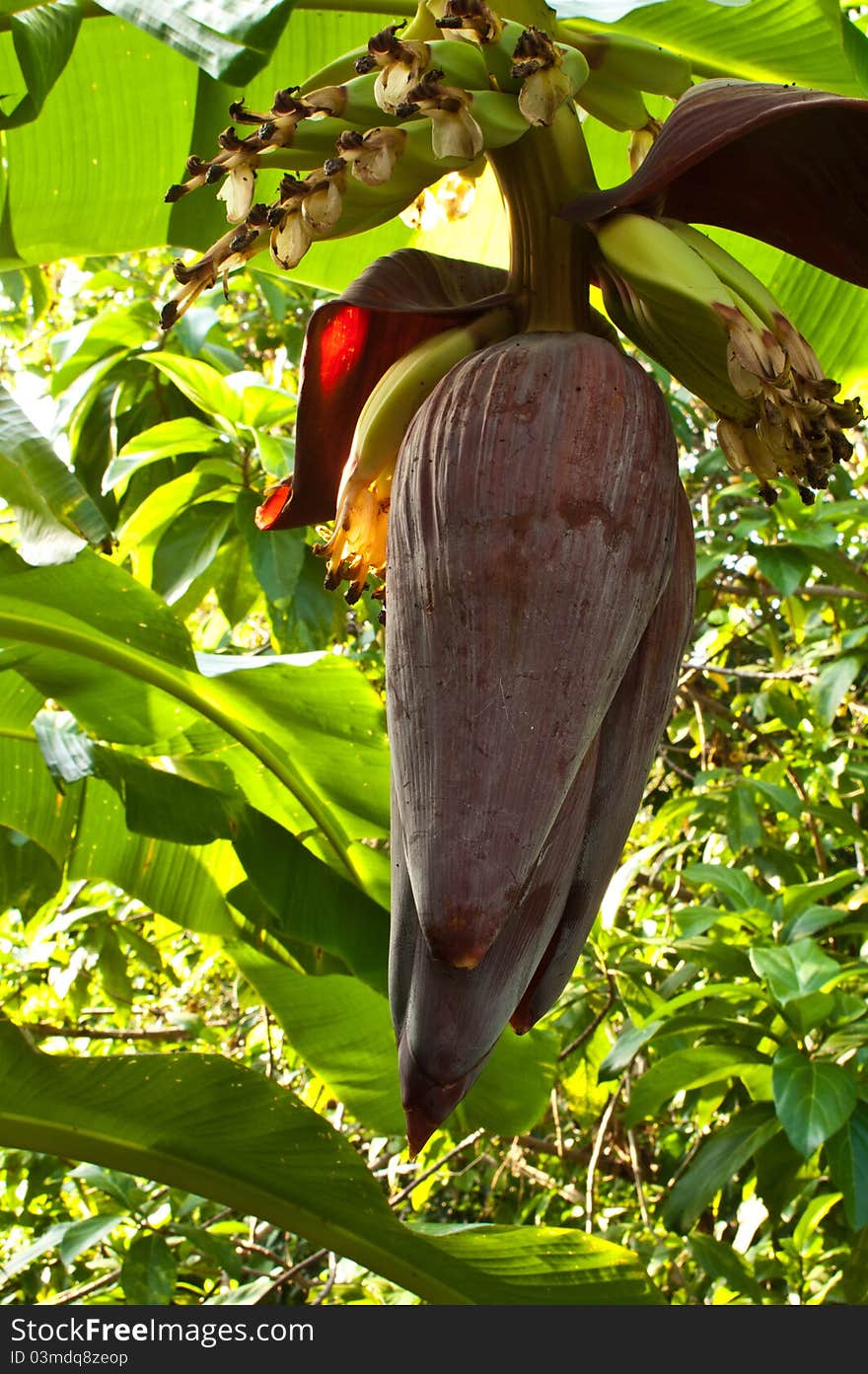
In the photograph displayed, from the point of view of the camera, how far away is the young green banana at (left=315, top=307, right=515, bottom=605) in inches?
15.1

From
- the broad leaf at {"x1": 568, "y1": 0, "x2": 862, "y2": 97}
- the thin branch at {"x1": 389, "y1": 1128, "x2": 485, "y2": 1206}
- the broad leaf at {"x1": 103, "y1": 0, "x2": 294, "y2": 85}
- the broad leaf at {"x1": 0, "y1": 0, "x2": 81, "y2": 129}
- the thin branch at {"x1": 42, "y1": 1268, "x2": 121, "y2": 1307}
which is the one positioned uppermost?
the broad leaf at {"x1": 568, "y1": 0, "x2": 862, "y2": 97}

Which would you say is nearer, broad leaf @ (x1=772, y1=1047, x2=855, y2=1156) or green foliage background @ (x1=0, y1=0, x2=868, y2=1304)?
green foliage background @ (x1=0, y1=0, x2=868, y2=1304)

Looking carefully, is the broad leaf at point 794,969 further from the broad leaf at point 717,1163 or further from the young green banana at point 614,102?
the young green banana at point 614,102

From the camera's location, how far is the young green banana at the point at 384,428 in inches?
15.1

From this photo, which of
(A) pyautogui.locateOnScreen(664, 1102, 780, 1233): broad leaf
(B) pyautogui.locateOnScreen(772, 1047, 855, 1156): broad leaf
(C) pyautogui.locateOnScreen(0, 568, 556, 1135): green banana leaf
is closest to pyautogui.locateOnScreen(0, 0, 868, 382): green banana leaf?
(C) pyautogui.locateOnScreen(0, 568, 556, 1135): green banana leaf

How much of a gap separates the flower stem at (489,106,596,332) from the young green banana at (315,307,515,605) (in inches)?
0.6

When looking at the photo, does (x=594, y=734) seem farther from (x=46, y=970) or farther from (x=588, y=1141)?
(x=46, y=970)

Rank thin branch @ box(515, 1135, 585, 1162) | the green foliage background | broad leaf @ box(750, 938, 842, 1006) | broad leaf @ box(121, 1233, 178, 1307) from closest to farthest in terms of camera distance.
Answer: the green foliage background
broad leaf @ box(750, 938, 842, 1006)
broad leaf @ box(121, 1233, 178, 1307)
thin branch @ box(515, 1135, 585, 1162)

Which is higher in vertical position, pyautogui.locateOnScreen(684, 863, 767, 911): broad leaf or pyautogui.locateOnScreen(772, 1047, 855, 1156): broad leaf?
pyautogui.locateOnScreen(684, 863, 767, 911): broad leaf

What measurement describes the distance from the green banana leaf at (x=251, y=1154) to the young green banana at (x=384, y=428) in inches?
22.7

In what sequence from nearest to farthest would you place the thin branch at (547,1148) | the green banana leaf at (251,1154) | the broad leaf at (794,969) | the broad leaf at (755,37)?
1. the broad leaf at (755,37)
2. the green banana leaf at (251,1154)
3. the broad leaf at (794,969)
4. the thin branch at (547,1148)

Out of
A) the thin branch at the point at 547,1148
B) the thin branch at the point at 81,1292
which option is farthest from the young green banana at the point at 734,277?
the thin branch at the point at 547,1148

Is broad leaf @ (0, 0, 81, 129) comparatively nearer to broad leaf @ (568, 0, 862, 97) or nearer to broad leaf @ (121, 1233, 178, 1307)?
broad leaf @ (568, 0, 862, 97)

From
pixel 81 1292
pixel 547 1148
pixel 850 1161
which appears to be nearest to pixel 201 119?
pixel 850 1161
